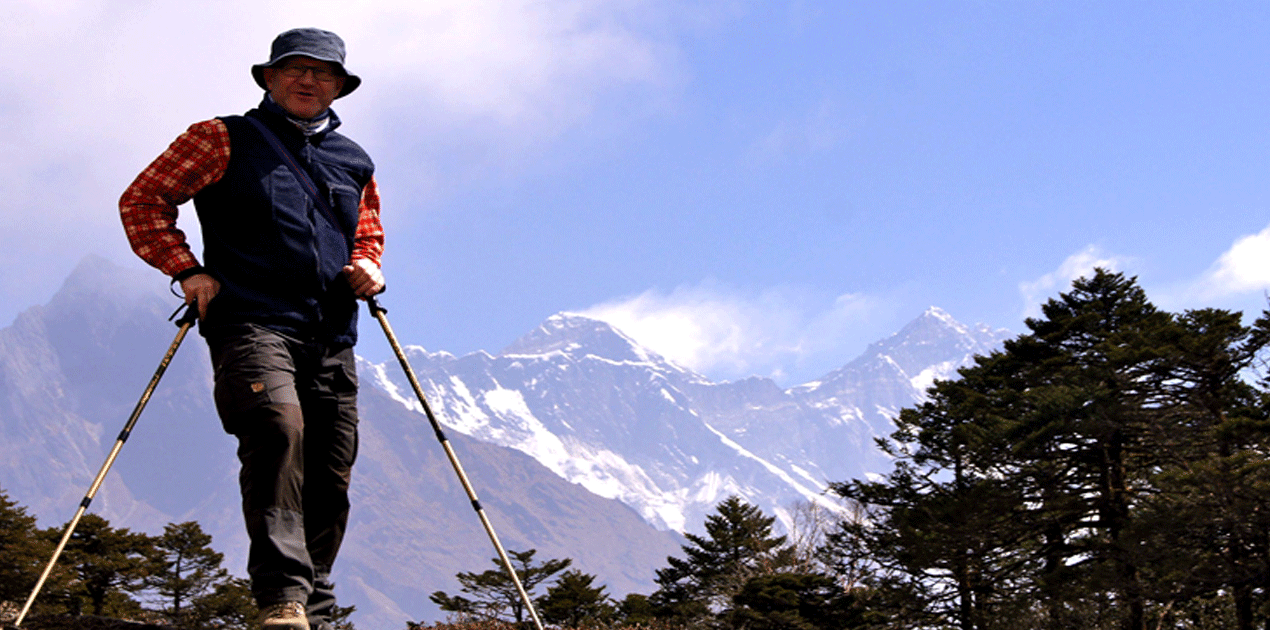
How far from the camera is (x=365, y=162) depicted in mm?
4949

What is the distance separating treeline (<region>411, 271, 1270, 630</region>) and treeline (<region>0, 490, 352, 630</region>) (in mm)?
14696

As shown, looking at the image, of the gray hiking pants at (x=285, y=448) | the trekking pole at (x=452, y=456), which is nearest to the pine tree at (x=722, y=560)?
the trekking pole at (x=452, y=456)

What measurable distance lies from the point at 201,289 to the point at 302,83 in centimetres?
98

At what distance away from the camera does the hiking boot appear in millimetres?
3871

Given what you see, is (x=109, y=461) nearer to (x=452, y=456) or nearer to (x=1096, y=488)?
(x=452, y=456)

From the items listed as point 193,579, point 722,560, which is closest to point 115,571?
point 193,579

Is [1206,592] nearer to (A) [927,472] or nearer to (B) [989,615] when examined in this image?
(B) [989,615]

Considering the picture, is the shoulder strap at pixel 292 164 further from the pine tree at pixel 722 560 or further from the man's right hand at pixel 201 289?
the pine tree at pixel 722 560

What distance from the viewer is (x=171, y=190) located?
14.6ft

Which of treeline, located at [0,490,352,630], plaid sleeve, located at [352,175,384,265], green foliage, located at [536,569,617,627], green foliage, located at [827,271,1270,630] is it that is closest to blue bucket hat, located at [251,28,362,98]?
plaid sleeve, located at [352,175,384,265]

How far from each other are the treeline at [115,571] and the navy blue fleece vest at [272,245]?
118ft

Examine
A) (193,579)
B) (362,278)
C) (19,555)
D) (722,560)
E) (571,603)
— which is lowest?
(362,278)

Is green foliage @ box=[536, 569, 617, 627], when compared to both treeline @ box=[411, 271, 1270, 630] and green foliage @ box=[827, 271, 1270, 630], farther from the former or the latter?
green foliage @ box=[827, 271, 1270, 630]

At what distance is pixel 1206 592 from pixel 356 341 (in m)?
32.1
